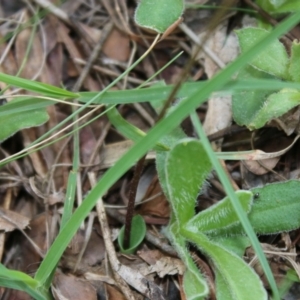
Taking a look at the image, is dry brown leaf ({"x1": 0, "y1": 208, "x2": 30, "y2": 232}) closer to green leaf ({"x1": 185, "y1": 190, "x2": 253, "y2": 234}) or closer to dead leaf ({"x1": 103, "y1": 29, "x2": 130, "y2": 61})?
green leaf ({"x1": 185, "y1": 190, "x2": 253, "y2": 234})

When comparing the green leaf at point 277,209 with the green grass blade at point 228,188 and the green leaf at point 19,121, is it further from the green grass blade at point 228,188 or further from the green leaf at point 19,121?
the green leaf at point 19,121

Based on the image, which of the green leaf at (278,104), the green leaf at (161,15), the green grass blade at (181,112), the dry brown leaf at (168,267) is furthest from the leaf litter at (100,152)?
the green grass blade at (181,112)

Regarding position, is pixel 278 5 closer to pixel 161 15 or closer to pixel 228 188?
pixel 161 15

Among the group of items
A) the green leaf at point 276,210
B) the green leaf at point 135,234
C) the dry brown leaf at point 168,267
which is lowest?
the dry brown leaf at point 168,267

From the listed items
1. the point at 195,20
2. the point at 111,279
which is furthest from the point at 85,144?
the point at 195,20

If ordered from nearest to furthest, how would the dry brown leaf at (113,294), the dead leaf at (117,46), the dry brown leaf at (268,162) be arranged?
the dry brown leaf at (113,294), the dry brown leaf at (268,162), the dead leaf at (117,46)

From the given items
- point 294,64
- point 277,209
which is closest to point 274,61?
point 294,64

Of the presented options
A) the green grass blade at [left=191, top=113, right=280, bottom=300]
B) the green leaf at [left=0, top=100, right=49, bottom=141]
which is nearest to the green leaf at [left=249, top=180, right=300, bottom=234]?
the green grass blade at [left=191, top=113, right=280, bottom=300]
